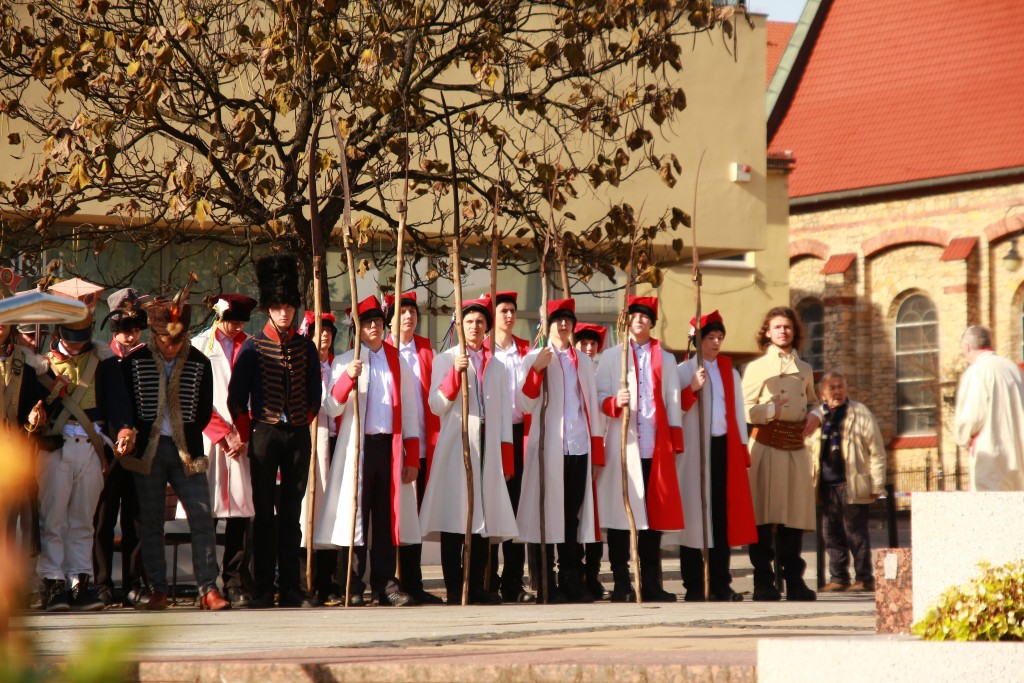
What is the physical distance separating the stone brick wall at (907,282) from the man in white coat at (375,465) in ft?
83.1

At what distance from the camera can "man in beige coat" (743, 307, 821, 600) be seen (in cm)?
1081

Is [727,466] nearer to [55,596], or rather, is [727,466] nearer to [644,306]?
[644,306]

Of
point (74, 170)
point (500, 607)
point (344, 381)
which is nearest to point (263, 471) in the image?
point (344, 381)

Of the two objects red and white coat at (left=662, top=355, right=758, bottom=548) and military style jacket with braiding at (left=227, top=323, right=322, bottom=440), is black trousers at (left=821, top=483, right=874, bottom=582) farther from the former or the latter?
military style jacket with braiding at (left=227, top=323, right=322, bottom=440)

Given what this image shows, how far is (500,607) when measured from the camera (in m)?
9.15

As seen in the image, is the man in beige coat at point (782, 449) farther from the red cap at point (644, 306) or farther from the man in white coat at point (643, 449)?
the red cap at point (644, 306)

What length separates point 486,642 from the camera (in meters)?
6.07

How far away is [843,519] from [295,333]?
16.3ft

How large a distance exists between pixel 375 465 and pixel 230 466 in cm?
87

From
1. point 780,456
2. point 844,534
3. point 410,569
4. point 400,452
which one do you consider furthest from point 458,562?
point 844,534

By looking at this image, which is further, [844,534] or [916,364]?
[916,364]

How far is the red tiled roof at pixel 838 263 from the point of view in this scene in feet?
115

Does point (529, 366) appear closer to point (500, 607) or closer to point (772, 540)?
point (500, 607)

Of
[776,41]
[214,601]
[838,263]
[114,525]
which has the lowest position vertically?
[214,601]
